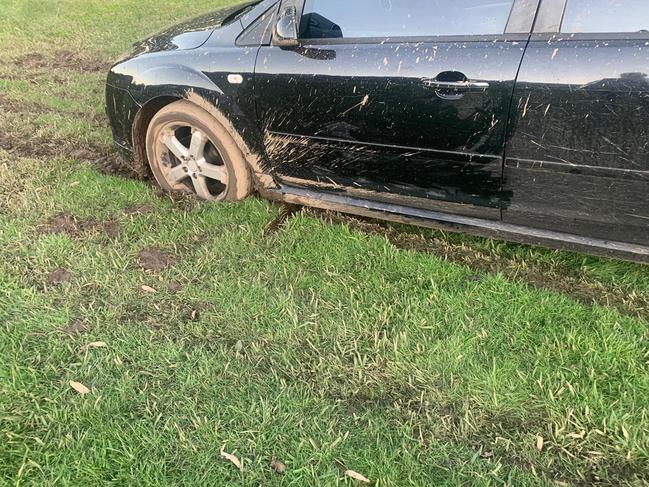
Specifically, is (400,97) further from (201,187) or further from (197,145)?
(201,187)

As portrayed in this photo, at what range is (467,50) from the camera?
8.48 ft

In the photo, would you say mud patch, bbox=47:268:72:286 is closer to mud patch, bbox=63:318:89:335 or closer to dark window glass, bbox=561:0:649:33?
mud patch, bbox=63:318:89:335

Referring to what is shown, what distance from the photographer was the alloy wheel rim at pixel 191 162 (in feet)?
11.8

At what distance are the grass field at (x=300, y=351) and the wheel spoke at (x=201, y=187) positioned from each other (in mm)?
111

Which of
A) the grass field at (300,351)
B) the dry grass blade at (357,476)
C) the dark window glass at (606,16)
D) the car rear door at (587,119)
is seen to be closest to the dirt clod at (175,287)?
the grass field at (300,351)

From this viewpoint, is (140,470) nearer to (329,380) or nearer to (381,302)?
(329,380)

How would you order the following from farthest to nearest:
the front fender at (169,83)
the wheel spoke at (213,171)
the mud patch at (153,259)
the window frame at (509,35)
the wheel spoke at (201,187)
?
the wheel spoke at (201,187) < the wheel spoke at (213,171) < the front fender at (169,83) < the mud patch at (153,259) < the window frame at (509,35)

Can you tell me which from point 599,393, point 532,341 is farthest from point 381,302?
point 599,393

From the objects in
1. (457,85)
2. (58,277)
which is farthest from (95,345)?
(457,85)

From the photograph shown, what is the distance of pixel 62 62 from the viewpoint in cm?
681

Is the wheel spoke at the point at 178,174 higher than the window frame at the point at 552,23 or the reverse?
the reverse

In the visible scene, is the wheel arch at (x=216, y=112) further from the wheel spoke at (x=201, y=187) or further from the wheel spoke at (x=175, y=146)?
the wheel spoke at (x=201, y=187)

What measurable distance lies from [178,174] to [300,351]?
176cm

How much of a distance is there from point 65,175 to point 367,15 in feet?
8.16
